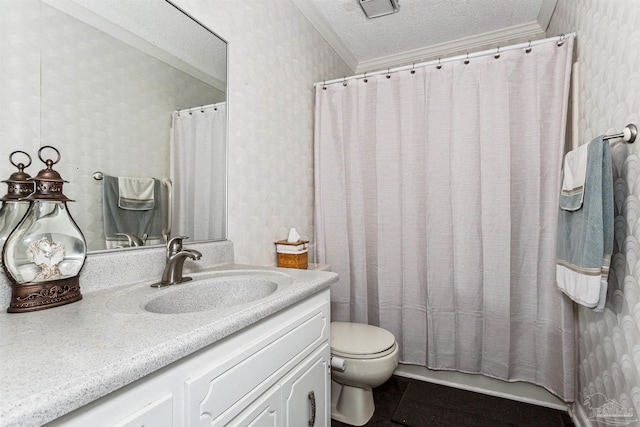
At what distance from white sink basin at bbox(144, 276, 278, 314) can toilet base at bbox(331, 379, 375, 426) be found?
89cm

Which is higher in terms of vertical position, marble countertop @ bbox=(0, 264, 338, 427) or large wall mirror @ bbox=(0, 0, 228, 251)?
large wall mirror @ bbox=(0, 0, 228, 251)

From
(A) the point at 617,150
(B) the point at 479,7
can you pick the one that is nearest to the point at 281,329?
(A) the point at 617,150

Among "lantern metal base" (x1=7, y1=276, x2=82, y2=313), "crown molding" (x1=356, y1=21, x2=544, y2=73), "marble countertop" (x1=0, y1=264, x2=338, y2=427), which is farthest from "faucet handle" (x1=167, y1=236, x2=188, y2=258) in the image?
"crown molding" (x1=356, y1=21, x2=544, y2=73)

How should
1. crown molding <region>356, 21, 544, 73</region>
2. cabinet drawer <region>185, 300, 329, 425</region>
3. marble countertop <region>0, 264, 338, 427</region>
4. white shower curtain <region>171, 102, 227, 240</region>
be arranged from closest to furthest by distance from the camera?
marble countertop <region>0, 264, 338, 427</region> < cabinet drawer <region>185, 300, 329, 425</region> < white shower curtain <region>171, 102, 227, 240</region> < crown molding <region>356, 21, 544, 73</region>

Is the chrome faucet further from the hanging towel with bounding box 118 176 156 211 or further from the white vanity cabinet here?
the white vanity cabinet

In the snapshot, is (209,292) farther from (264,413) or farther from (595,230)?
(595,230)

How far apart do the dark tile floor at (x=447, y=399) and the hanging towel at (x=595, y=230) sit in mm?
837

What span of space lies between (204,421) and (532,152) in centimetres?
194

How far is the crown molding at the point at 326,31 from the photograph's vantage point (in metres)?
2.10

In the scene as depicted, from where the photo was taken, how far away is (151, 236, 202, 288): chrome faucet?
1116 millimetres

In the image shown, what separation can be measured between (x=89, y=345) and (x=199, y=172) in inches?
36.3

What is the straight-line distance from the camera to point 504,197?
5.95 ft

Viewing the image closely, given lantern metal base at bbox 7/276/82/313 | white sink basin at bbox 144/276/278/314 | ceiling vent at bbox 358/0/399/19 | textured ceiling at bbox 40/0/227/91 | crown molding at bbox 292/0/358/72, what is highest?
crown molding at bbox 292/0/358/72

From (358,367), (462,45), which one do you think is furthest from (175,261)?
(462,45)
